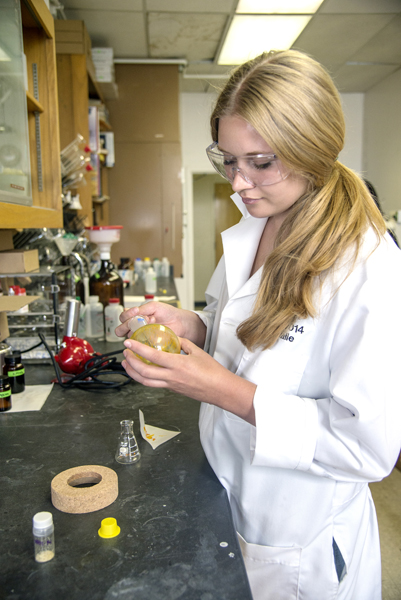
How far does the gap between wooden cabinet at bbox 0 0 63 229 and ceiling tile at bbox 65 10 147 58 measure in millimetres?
2246

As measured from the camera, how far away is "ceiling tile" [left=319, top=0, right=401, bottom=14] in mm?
3459

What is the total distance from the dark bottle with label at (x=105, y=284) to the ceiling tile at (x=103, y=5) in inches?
93.0

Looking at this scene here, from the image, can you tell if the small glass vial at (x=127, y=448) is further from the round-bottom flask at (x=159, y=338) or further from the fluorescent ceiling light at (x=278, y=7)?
the fluorescent ceiling light at (x=278, y=7)

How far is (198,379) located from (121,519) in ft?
0.96

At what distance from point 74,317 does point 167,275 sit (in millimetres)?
2852

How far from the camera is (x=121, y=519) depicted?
0.81 meters

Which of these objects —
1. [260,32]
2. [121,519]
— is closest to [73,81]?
[260,32]

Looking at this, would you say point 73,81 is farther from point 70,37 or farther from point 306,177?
point 306,177

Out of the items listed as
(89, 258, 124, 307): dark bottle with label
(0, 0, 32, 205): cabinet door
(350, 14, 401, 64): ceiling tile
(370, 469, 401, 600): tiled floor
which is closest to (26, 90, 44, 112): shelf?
(0, 0, 32, 205): cabinet door

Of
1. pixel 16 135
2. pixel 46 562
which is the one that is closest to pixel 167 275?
pixel 16 135

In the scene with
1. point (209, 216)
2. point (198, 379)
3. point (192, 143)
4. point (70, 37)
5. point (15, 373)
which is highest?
point (70, 37)

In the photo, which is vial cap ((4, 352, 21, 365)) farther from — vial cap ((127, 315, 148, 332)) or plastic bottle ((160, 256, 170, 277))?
plastic bottle ((160, 256, 170, 277))

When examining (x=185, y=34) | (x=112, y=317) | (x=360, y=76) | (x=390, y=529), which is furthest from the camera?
(x=360, y=76)

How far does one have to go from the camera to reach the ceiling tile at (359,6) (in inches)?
136
